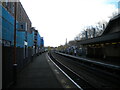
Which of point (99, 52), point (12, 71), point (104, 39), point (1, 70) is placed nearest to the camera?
point (1, 70)

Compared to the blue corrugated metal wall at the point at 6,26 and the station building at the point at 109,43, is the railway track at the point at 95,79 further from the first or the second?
the blue corrugated metal wall at the point at 6,26

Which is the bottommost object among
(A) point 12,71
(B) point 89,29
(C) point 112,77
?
(C) point 112,77

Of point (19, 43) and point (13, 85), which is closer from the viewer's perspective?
point (13, 85)

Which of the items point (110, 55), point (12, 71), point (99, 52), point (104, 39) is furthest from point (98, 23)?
point (12, 71)

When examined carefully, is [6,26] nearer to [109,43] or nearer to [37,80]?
[37,80]

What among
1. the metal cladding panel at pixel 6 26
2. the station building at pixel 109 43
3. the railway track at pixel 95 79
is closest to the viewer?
the railway track at pixel 95 79

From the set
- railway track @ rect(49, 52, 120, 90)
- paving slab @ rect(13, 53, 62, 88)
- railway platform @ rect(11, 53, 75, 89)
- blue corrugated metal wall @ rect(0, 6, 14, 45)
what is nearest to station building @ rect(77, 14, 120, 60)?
railway track @ rect(49, 52, 120, 90)

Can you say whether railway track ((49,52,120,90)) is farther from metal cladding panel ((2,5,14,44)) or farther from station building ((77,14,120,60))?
metal cladding panel ((2,5,14,44))

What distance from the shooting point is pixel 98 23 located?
63.2 meters

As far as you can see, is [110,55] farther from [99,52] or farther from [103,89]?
[103,89]

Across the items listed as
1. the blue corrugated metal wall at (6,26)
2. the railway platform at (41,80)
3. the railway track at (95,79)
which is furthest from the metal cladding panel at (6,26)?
the railway track at (95,79)

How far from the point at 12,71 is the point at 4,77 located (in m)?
2.24

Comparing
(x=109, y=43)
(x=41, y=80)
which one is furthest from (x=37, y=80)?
(x=109, y=43)

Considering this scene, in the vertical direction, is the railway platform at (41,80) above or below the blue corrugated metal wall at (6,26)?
below
